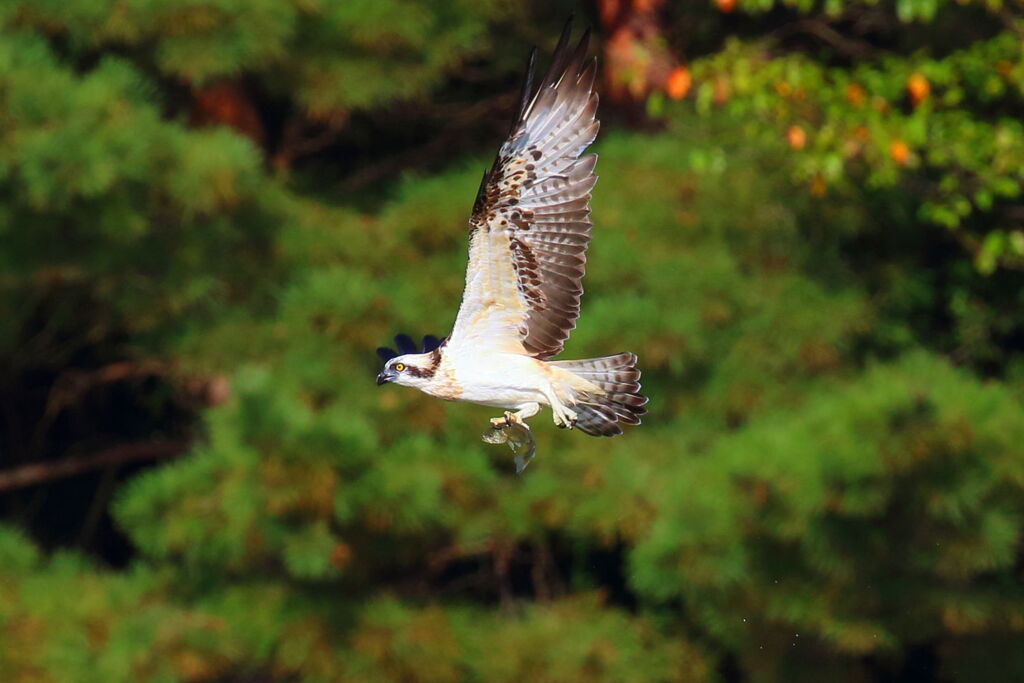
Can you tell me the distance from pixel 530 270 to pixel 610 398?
0.35 m

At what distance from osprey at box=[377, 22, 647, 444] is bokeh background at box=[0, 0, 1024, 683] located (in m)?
2.28

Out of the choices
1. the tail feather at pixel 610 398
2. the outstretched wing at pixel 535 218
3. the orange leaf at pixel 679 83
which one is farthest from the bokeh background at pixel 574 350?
the outstretched wing at pixel 535 218

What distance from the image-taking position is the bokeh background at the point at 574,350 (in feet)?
20.9

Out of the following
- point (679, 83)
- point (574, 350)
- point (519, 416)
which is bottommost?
point (519, 416)

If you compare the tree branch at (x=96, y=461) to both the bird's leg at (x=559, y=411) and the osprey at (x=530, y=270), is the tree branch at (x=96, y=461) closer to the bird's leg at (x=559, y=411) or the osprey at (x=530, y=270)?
the osprey at (x=530, y=270)

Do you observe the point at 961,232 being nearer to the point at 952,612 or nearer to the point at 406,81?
the point at 952,612

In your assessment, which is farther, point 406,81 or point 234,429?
point 406,81

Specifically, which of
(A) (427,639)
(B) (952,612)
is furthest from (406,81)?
(B) (952,612)

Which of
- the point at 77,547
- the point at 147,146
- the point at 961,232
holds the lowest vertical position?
the point at 77,547

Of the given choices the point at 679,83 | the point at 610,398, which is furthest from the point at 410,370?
the point at 679,83

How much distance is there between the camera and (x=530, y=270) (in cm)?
411

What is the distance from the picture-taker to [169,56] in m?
6.73

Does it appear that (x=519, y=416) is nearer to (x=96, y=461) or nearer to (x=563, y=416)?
(x=563, y=416)

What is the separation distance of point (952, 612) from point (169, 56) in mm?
3423
